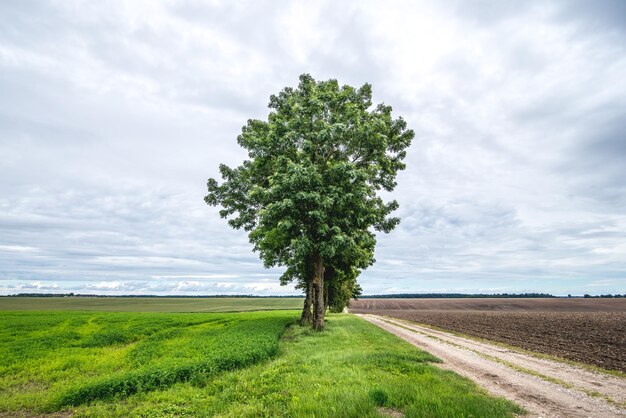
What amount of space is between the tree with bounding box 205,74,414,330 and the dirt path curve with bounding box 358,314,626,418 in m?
11.2

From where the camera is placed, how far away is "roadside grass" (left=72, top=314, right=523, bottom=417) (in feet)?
26.4

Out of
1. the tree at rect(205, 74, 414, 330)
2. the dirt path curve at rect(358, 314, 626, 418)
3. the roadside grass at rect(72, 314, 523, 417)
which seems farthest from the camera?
the tree at rect(205, 74, 414, 330)

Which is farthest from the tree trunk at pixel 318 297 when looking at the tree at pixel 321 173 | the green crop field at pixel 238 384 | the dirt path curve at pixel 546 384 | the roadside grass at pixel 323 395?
the roadside grass at pixel 323 395

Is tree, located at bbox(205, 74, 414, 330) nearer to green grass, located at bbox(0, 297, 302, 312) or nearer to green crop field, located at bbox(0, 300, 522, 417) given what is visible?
green crop field, located at bbox(0, 300, 522, 417)

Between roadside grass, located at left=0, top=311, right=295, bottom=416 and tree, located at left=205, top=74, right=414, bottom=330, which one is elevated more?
tree, located at left=205, top=74, right=414, bottom=330

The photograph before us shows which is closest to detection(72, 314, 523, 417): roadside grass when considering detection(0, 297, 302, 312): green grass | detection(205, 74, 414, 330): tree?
detection(205, 74, 414, 330): tree

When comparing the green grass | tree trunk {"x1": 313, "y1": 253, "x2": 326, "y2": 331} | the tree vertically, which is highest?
the tree

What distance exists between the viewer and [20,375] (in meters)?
15.0

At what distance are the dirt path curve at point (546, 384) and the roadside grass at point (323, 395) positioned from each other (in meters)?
1.21

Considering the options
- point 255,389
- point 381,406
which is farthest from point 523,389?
point 255,389

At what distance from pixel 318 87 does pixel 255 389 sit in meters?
24.0

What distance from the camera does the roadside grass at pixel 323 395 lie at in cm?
804

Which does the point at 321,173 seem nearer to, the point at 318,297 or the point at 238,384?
the point at 318,297

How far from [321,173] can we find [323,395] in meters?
19.4
